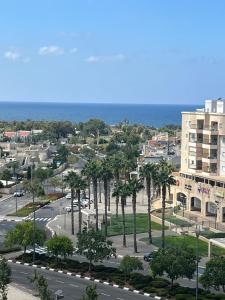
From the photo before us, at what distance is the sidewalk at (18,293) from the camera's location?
56397 mm

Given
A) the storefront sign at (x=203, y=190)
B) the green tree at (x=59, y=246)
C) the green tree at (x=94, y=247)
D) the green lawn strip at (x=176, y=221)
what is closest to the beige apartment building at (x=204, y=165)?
the storefront sign at (x=203, y=190)

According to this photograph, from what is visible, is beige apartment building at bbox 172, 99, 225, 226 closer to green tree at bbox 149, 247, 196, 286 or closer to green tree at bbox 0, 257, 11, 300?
green tree at bbox 149, 247, 196, 286

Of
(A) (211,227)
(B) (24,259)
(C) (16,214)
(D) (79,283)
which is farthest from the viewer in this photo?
(C) (16,214)

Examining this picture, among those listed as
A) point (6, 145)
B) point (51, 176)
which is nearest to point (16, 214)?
point (51, 176)

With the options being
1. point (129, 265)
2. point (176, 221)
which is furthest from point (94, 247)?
point (176, 221)

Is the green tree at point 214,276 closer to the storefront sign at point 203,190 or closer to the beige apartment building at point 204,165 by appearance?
the beige apartment building at point 204,165

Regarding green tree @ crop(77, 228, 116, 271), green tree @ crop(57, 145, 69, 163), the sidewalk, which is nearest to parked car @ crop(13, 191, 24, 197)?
green tree @ crop(57, 145, 69, 163)

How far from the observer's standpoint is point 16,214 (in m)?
108

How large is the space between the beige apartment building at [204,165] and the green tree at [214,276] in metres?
41.7

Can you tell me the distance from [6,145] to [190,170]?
336 ft

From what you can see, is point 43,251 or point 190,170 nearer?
point 43,251

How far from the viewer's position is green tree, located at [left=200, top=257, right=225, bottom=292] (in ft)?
185

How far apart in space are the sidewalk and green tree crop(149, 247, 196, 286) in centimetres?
1190

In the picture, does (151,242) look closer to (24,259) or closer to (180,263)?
(24,259)
